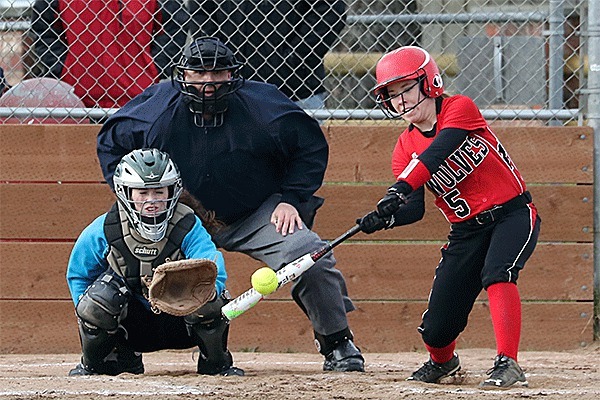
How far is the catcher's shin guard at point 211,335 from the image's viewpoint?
5.21 metres

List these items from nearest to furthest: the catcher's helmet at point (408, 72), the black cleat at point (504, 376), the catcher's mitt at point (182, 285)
Result: the black cleat at point (504, 376)
the catcher's mitt at point (182, 285)
the catcher's helmet at point (408, 72)

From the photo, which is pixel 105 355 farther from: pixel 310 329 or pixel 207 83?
pixel 310 329

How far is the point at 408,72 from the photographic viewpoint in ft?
16.5

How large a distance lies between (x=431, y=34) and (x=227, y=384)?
226 inches

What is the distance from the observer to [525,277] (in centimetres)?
693

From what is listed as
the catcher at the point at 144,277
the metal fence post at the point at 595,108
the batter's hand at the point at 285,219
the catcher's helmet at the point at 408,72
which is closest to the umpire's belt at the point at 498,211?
the catcher's helmet at the point at 408,72

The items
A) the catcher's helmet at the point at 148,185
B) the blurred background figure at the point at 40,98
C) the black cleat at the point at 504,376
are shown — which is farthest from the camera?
the blurred background figure at the point at 40,98

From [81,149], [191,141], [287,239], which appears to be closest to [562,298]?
[287,239]

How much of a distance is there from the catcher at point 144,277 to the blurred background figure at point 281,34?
1.91 metres

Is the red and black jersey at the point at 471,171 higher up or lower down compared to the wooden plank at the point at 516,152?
higher up

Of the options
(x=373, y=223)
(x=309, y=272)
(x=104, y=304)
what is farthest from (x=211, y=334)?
(x=373, y=223)

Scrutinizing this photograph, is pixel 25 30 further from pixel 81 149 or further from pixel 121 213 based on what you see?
pixel 121 213

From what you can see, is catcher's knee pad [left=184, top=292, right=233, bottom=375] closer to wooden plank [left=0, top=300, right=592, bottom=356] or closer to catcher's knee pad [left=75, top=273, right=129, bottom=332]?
catcher's knee pad [left=75, top=273, right=129, bottom=332]

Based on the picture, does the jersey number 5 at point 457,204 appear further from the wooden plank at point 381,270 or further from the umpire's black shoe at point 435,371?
the wooden plank at point 381,270
